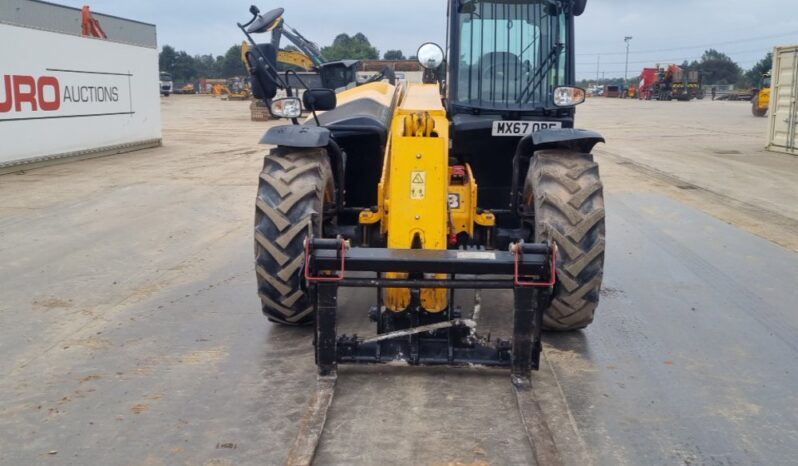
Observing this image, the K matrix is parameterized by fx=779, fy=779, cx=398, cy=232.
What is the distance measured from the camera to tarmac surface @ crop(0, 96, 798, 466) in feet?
13.6

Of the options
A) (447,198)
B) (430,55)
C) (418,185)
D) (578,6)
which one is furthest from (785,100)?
(418,185)

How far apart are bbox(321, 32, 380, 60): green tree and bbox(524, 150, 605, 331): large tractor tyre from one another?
121 ft

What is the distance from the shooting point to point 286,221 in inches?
209

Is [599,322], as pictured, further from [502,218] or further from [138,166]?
[138,166]

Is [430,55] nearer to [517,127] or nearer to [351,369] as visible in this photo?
[517,127]

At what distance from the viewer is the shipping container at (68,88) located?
51.0 ft

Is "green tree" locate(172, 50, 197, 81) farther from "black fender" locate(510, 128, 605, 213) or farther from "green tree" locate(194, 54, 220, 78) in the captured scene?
"black fender" locate(510, 128, 605, 213)

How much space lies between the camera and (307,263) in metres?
4.51

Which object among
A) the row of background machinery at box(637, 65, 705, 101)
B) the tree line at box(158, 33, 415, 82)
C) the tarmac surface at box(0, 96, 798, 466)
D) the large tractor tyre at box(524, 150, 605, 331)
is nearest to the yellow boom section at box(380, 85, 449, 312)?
the tarmac surface at box(0, 96, 798, 466)

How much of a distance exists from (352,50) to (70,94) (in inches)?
1339

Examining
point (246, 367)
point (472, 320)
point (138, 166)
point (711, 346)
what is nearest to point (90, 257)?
point (246, 367)

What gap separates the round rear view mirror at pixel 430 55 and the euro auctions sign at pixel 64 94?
11.8m

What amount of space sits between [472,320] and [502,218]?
6.01ft

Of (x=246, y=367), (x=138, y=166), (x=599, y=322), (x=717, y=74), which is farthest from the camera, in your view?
(x=717, y=74)
